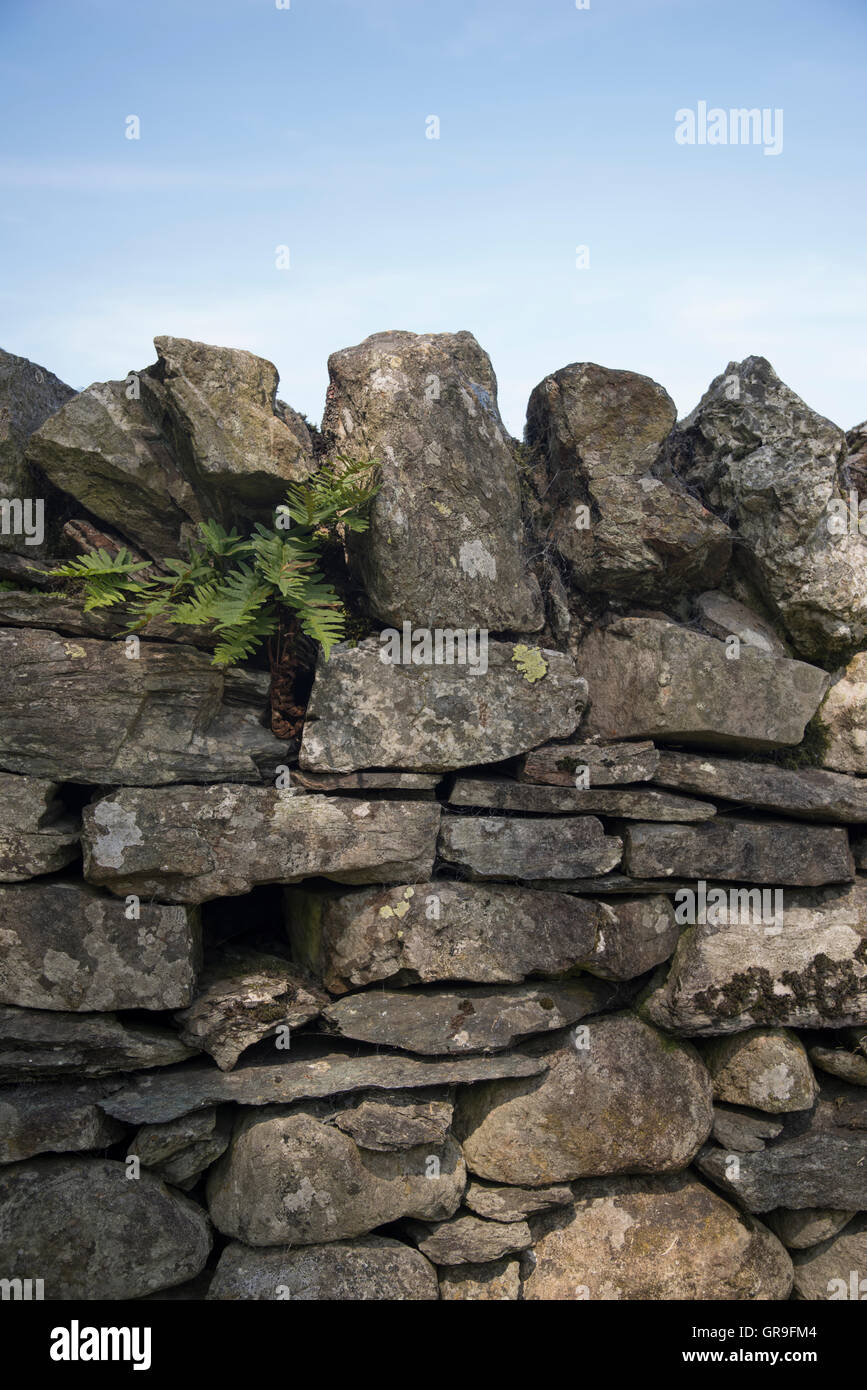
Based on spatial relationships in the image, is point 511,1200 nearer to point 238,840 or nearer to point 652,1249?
point 652,1249

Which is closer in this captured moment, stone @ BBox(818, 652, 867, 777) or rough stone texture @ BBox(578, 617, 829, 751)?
rough stone texture @ BBox(578, 617, 829, 751)

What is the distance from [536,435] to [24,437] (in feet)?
13.1

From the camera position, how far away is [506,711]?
20.3ft

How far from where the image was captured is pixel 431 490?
6.31m

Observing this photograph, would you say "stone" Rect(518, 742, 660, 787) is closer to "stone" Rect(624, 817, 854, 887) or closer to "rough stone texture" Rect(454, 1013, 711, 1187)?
"stone" Rect(624, 817, 854, 887)

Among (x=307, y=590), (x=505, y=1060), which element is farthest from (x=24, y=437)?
(x=505, y=1060)

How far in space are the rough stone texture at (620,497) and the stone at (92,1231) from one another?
5288 millimetres

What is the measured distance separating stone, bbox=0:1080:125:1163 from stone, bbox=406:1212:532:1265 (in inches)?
86.1

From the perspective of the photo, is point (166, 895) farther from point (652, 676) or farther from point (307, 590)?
point (652, 676)

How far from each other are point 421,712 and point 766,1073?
371cm

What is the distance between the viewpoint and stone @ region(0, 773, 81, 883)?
18.3ft

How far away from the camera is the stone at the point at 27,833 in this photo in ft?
18.3

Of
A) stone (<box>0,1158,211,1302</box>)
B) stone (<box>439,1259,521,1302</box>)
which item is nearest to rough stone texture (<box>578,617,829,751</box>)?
stone (<box>439,1259,521,1302</box>)

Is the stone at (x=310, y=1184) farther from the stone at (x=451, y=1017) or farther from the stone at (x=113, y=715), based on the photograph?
the stone at (x=113, y=715)
